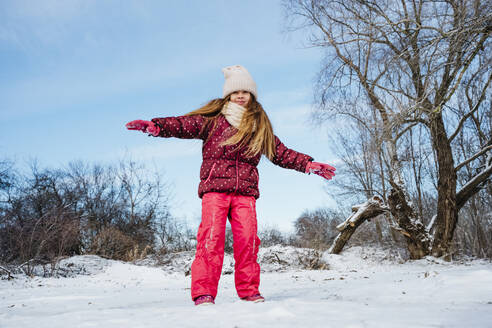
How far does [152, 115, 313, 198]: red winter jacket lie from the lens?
3.05 m

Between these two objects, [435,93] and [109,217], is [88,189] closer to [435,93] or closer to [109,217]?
[109,217]

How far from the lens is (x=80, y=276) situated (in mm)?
7805

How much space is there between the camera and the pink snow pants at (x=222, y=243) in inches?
115

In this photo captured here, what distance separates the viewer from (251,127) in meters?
3.23

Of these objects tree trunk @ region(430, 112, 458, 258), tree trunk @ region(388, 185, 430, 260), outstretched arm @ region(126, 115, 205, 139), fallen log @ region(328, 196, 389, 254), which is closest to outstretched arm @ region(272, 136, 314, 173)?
outstretched arm @ region(126, 115, 205, 139)

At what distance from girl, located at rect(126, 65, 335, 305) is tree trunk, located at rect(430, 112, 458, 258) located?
20.4ft

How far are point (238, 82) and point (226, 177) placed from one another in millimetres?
919

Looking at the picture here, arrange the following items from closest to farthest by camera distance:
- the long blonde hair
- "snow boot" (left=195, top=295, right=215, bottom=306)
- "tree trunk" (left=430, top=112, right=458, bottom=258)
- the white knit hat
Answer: "snow boot" (left=195, top=295, right=215, bottom=306)
the long blonde hair
the white knit hat
"tree trunk" (left=430, top=112, right=458, bottom=258)

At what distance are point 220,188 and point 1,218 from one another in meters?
7.52

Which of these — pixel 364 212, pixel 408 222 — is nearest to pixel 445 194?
pixel 408 222

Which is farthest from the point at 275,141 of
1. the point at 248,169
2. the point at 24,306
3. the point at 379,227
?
the point at 379,227

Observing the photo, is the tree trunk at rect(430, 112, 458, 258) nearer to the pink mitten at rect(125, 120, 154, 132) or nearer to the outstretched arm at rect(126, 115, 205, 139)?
the outstretched arm at rect(126, 115, 205, 139)

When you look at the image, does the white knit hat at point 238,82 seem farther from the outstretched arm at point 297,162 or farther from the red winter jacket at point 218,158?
the outstretched arm at point 297,162

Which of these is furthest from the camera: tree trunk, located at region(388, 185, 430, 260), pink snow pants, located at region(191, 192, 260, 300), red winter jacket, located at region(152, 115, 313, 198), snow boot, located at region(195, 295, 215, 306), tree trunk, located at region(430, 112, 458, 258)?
tree trunk, located at region(388, 185, 430, 260)
